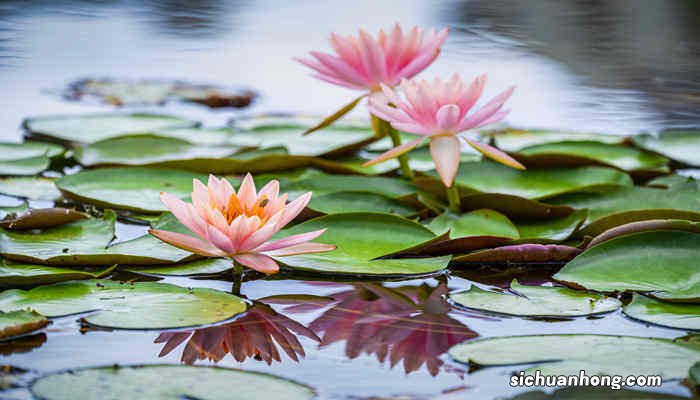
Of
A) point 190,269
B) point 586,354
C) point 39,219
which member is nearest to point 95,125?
point 39,219

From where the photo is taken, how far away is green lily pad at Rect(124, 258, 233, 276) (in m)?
1.31

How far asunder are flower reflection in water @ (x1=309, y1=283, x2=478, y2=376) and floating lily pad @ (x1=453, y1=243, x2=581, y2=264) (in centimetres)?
11

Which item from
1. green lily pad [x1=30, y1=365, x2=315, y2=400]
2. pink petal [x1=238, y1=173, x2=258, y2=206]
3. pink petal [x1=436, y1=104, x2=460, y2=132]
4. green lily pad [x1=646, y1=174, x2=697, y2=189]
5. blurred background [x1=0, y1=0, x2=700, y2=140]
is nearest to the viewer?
green lily pad [x1=30, y1=365, x2=315, y2=400]

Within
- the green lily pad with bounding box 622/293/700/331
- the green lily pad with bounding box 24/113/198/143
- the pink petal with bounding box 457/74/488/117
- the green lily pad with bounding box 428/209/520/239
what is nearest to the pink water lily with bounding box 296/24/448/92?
the pink petal with bounding box 457/74/488/117

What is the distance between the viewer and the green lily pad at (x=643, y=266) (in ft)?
4.12

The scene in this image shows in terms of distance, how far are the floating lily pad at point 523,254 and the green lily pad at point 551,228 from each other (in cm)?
5

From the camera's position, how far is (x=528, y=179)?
5.88 feet

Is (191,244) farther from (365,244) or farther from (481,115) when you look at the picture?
(481,115)

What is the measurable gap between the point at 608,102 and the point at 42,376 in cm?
225

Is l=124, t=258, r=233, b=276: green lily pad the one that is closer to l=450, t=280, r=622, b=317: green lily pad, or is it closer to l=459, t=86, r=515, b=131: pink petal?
l=450, t=280, r=622, b=317: green lily pad

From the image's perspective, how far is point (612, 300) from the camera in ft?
4.01

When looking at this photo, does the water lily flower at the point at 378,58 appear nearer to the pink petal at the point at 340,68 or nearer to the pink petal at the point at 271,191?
the pink petal at the point at 340,68

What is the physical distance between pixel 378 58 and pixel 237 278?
0.59 meters

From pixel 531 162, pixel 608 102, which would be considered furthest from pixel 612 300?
pixel 608 102
